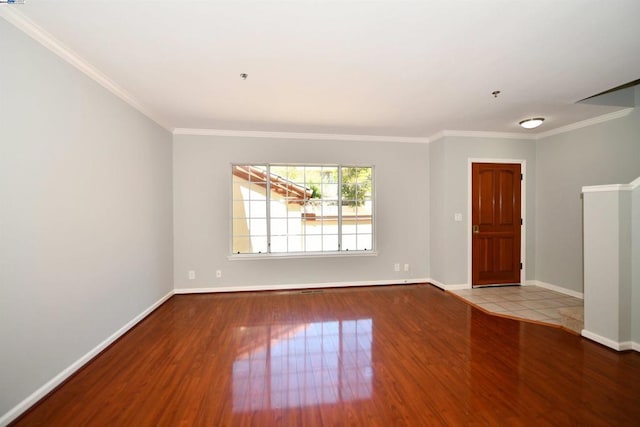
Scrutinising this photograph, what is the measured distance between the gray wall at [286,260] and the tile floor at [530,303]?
0.98 m

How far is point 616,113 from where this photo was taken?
3.44 meters

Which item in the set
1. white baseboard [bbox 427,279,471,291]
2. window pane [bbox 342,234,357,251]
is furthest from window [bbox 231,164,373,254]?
white baseboard [bbox 427,279,471,291]

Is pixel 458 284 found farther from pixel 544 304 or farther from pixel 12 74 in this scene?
pixel 12 74

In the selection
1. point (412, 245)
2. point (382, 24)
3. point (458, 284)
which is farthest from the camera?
point (412, 245)

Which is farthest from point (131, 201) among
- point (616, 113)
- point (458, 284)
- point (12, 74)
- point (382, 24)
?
point (616, 113)

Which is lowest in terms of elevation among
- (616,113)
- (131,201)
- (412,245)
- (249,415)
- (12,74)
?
(249,415)

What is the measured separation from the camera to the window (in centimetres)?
431

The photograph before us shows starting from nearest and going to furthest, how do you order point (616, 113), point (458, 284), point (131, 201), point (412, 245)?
point (131, 201) → point (616, 113) → point (458, 284) → point (412, 245)

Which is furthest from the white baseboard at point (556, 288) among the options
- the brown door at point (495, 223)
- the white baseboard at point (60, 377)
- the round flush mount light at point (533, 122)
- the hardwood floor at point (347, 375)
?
the white baseboard at point (60, 377)

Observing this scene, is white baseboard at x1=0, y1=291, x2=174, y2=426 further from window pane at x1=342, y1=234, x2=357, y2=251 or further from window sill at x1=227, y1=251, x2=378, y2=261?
window pane at x1=342, y1=234, x2=357, y2=251

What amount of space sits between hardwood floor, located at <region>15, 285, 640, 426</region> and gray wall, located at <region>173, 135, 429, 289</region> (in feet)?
3.34

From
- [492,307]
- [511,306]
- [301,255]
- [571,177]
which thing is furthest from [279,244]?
[571,177]

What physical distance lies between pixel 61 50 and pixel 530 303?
563cm

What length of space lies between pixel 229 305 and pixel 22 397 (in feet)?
6.81
